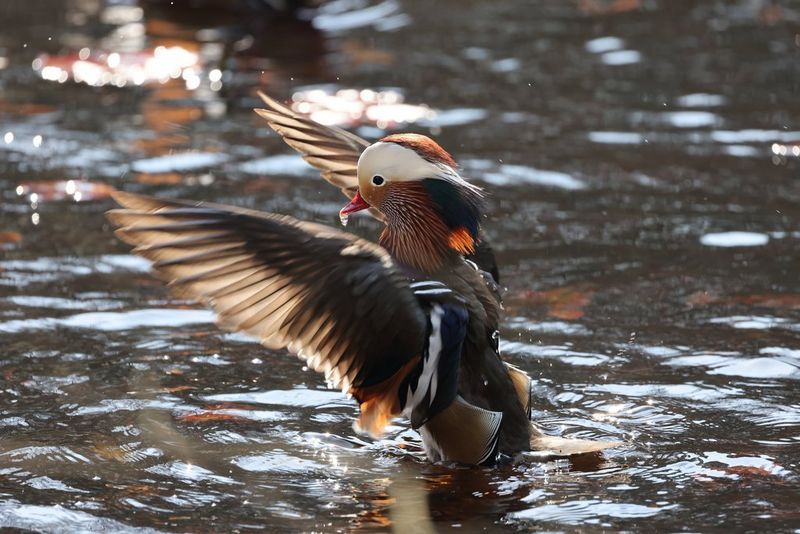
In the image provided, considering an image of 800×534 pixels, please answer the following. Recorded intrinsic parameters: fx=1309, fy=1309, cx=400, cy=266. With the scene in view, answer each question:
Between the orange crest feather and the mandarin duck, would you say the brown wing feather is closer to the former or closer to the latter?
the mandarin duck

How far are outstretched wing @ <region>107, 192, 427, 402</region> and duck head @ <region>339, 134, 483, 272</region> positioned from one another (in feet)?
1.02

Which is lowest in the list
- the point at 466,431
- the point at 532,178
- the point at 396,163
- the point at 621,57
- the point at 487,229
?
the point at 466,431

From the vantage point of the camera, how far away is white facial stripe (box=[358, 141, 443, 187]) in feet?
12.5

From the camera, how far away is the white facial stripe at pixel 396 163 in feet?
12.5

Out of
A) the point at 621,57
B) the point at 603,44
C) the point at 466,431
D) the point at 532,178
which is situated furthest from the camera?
the point at 603,44

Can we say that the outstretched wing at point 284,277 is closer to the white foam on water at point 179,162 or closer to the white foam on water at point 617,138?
the white foam on water at point 179,162

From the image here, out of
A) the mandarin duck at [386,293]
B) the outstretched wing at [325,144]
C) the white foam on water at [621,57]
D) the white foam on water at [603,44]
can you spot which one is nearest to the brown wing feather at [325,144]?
the outstretched wing at [325,144]

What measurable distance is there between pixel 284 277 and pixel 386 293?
0.29 meters

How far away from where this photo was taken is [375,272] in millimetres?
3535

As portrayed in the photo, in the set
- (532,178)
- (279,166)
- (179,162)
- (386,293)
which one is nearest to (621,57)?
(532,178)

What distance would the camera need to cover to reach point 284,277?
3578 mm

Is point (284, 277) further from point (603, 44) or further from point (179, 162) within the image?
point (603, 44)

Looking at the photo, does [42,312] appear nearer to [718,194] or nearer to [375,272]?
[375,272]

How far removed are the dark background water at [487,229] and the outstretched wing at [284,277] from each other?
0.42 metres
